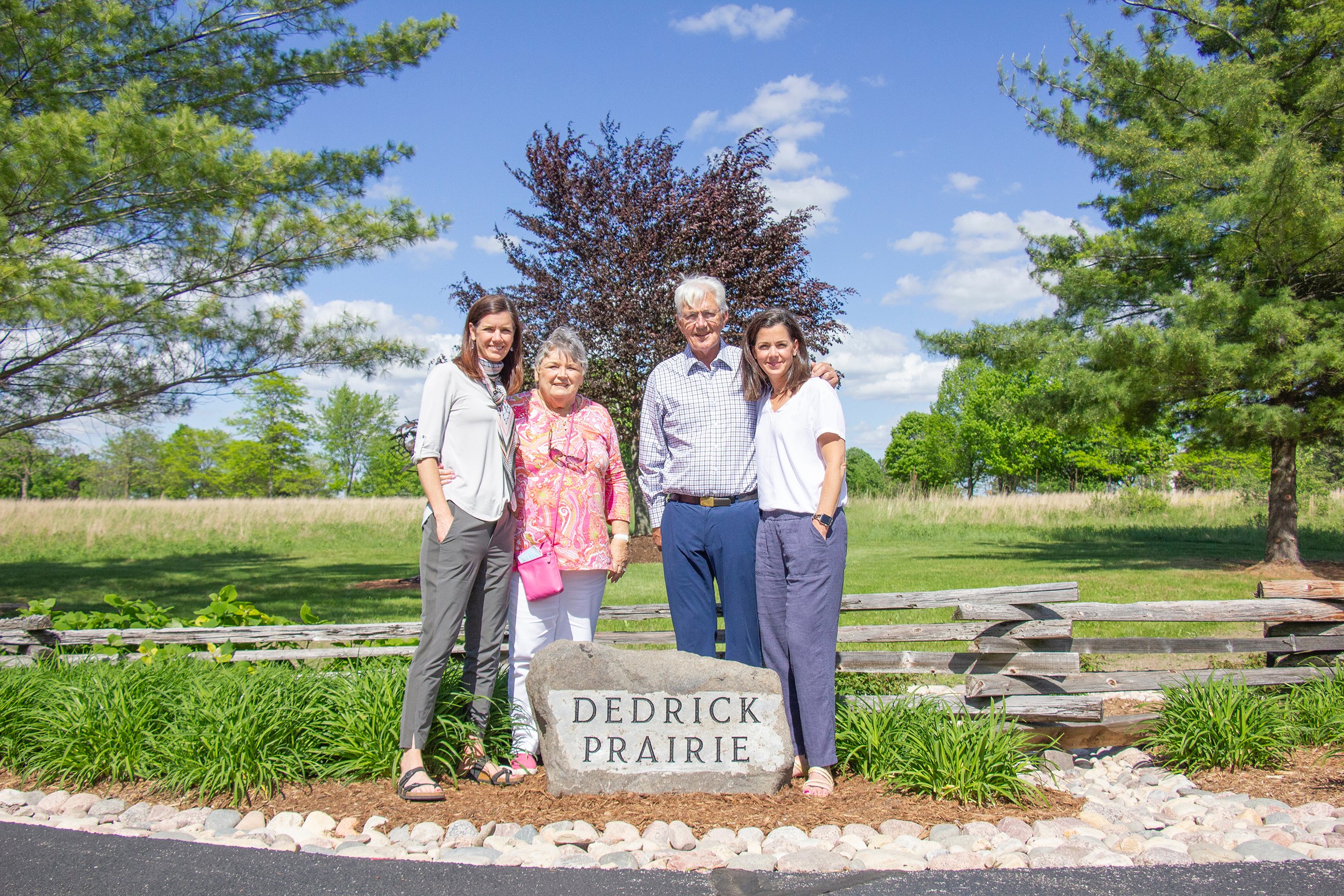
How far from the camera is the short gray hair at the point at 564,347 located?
13.6ft

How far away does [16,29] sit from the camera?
23.9ft

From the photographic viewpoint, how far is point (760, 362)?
418cm

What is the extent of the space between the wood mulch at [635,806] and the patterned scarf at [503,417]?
1.34m

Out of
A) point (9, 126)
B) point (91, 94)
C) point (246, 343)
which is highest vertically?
point (91, 94)

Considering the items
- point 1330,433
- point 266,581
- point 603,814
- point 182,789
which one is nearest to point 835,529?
point 603,814

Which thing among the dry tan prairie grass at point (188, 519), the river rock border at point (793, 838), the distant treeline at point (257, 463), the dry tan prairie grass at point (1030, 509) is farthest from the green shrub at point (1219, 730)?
the distant treeline at point (257, 463)

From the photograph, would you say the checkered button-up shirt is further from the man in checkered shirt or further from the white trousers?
the white trousers

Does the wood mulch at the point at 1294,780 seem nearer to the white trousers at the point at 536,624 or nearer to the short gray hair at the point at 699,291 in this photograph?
the white trousers at the point at 536,624

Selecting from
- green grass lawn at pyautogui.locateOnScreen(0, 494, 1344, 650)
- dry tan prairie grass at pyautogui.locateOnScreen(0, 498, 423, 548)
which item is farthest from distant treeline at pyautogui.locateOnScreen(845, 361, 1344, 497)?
dry tan prairie grass at pyautogui.locateOnScreen(0, 498, 423, 548)

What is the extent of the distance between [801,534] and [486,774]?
1.85 meters

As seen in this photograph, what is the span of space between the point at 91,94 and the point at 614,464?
7519 mm

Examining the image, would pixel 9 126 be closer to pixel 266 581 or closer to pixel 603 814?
pixel 603 814

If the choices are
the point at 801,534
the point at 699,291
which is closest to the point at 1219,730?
the point at 801,534

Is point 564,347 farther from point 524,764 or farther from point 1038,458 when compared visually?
A: point 1038,458
